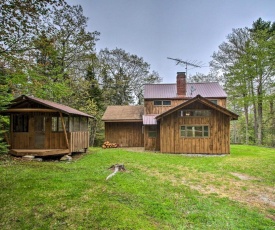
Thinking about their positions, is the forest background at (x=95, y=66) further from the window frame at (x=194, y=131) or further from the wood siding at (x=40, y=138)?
the window frame at (x=194, y=131)

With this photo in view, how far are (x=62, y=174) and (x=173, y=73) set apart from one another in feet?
93.2

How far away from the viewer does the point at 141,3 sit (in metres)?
13.8

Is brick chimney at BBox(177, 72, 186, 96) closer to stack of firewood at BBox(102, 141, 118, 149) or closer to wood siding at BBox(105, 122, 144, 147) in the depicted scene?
wood siding at BBox(105, 122, 144, 147)

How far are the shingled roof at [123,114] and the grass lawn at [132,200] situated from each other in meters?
9.94

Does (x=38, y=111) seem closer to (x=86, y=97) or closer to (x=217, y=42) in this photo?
(x=86, y=97)

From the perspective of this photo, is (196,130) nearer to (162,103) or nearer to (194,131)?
(194,131)

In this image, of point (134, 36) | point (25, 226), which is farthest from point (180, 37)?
point (25, 226)

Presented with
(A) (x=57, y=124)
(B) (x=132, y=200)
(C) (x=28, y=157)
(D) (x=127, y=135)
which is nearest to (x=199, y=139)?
(D) (x=127, y=135)

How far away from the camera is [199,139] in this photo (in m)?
13.4

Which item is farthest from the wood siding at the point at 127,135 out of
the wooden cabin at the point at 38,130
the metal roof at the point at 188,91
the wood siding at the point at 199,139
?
the wooden cabin at the point at 38,130

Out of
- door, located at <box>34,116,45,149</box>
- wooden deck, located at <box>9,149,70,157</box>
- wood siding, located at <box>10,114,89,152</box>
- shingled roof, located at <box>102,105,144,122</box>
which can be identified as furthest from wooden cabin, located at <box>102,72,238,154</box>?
door, located at <box>34,116,45,149</box>

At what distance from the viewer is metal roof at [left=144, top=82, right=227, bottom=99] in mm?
18422

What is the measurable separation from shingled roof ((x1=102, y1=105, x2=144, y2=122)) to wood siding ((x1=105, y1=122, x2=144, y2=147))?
69cm

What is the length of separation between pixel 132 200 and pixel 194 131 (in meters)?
9.63
